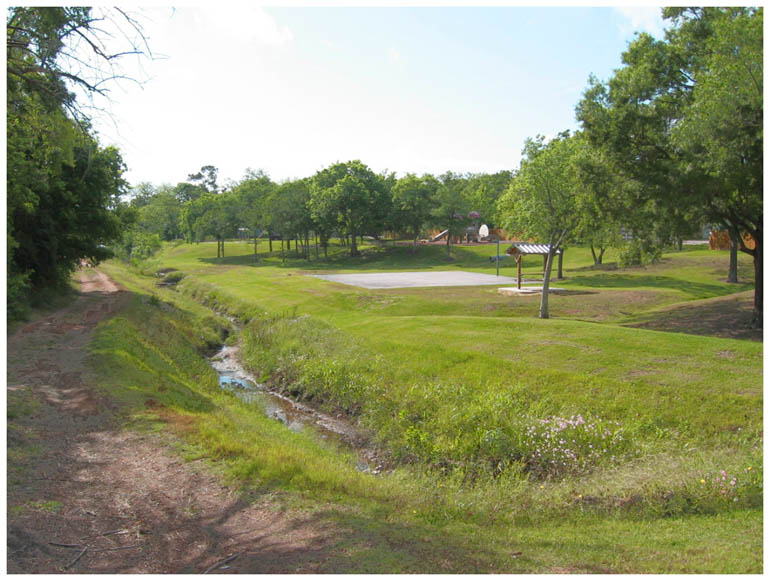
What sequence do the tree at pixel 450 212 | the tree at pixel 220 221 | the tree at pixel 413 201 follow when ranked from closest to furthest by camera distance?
the tree at pixel 450 212, the tree at pixel 413 201, the tree at pixel 220 221

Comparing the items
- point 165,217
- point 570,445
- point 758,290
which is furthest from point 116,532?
point 165,217

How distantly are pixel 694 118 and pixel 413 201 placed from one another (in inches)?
2345

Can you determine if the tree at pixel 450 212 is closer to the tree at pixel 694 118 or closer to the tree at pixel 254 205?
the tree at pixel 254 205

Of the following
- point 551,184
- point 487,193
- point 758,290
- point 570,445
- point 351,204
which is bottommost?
point 570,445

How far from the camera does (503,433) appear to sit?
12.9m

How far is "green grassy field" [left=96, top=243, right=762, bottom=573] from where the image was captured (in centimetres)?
718

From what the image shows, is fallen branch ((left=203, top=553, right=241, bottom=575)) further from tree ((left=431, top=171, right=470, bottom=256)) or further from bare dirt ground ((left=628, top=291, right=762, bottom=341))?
tree ((left=431, top=171, right=470, bottom=256))

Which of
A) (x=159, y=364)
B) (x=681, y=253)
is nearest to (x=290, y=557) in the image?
(x=159, y=364)

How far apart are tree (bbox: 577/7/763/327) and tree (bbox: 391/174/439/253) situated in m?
52.2

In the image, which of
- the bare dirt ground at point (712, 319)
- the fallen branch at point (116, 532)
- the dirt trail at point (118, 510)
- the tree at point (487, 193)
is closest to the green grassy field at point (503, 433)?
the bare dirt ground at point (712, 319)

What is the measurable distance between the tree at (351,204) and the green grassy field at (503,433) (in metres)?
47.4

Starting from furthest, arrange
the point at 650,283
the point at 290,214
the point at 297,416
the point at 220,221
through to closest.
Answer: the point at 220,221 → the point at 290,214 → the point at 650,283 → the point at 297,416

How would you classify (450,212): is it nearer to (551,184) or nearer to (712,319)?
(551,184)

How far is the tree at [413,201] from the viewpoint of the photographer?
252ft
